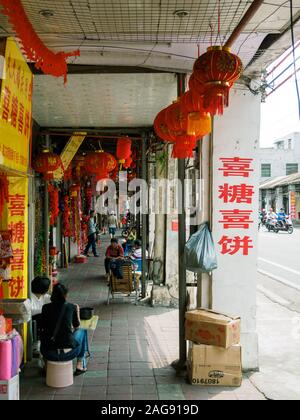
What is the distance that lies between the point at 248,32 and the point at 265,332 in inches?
219

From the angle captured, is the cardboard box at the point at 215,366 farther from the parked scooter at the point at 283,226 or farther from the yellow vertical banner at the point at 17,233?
the parked scooter at the point at 283,226

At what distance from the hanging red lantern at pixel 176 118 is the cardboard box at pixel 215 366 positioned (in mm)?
2802

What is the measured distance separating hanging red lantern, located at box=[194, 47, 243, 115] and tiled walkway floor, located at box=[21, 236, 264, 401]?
3.58 meters

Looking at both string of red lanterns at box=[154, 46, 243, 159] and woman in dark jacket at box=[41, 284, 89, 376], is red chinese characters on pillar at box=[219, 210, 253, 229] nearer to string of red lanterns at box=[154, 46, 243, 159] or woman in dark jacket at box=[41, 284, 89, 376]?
string of red lanterns at box=[154, 46, 243, 159]

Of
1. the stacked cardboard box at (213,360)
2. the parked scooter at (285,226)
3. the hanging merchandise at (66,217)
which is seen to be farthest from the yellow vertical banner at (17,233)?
the parked scooter at (285,226)

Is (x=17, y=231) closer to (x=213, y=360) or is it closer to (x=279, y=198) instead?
(x=213, y=360)

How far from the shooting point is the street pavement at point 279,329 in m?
5.93

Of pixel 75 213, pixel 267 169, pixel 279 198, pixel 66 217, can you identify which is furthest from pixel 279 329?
pixel 267 169

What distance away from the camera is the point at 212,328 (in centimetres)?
571

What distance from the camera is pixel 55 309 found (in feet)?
18.3

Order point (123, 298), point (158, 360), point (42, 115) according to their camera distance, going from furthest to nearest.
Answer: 1. point (123, 298)
2. point (42, 115)
3. point (158, 360)

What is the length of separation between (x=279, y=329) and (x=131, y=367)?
11.6 feet
